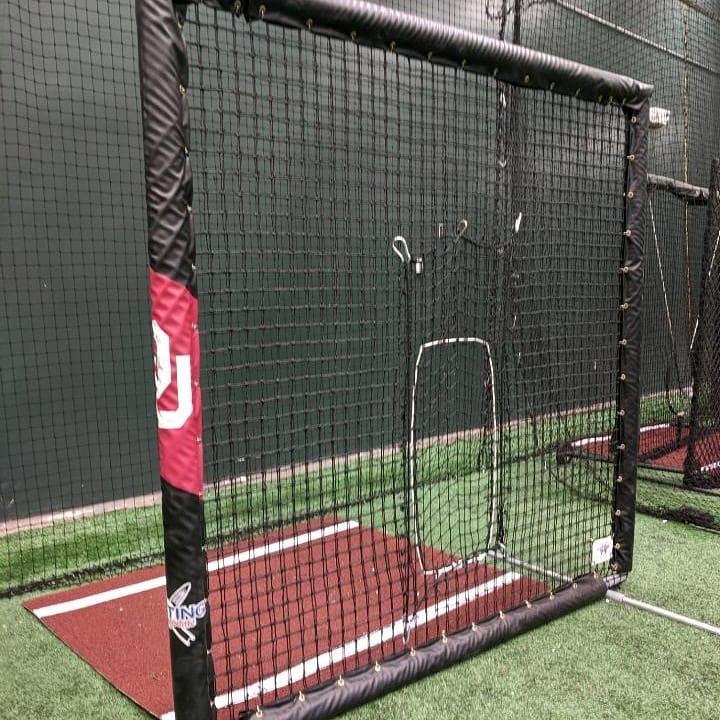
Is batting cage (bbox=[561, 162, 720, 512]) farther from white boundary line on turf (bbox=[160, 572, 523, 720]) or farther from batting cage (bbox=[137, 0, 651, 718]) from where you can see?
white boundary line on turf (bbox=[160, 572, 523, 720])

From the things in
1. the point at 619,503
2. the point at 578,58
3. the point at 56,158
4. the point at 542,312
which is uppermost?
the point at 578,58

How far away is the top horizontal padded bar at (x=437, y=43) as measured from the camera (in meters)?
1.71

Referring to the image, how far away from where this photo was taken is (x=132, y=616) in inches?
99.0

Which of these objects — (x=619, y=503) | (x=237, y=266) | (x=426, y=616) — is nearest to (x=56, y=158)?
(x=237, y=266)

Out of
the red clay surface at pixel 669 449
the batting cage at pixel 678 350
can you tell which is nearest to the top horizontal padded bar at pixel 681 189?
the batting cage at pixel 678 350

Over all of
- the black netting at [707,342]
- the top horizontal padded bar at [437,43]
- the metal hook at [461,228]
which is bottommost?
the black netting at [707,342]

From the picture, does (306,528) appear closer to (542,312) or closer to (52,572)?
(52,572)

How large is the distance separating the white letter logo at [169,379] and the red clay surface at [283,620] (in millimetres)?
597

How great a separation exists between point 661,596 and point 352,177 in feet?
9.14

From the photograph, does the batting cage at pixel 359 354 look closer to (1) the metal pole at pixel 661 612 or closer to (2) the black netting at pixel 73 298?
(1) the metal pole at pixel 661 612

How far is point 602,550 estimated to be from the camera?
2.66m

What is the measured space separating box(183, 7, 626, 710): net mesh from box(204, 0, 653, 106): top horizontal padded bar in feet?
0.33

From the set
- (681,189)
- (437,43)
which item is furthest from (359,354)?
(681,189)

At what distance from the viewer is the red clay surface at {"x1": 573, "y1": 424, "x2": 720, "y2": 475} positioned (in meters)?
4.05
